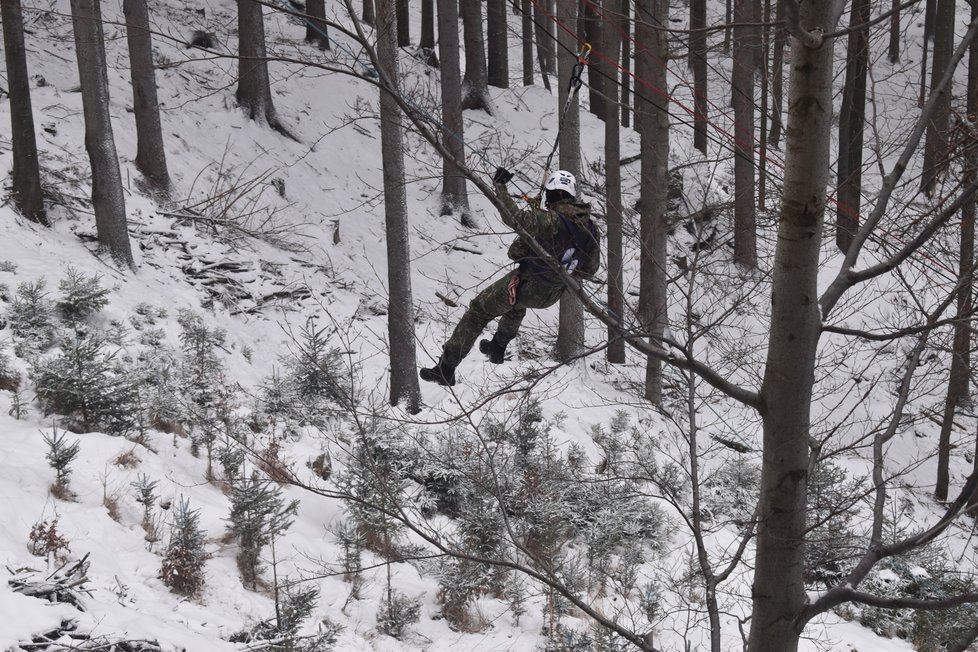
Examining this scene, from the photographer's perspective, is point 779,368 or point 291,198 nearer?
point 779,368

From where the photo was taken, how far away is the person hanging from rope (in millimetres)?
4359

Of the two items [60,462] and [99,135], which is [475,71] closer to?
[99,135]

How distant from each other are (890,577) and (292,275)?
29.3 ft

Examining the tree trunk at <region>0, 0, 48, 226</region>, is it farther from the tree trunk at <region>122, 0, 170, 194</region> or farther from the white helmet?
the white helmet

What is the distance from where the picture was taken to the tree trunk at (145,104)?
1099 centimetres

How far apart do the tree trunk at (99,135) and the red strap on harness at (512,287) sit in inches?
262

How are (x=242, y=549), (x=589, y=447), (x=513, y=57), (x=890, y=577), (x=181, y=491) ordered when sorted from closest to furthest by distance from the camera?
(x=242, y=549) → (x=181, y=491) → (x=890, y=577) → (x=589, y=447) → (x=513, y=57)

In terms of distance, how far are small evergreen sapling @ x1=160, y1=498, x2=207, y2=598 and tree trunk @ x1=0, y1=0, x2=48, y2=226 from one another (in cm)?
629

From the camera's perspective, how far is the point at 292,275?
11875mm

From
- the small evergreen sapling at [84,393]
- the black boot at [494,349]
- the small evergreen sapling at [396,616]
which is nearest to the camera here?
the small evergreen sapling at [396,616]

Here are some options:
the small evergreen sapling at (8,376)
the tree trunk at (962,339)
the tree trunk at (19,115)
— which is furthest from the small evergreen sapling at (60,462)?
the tree trunk at (19,115)

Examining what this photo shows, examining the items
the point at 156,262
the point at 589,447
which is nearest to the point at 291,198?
the point at 156,262

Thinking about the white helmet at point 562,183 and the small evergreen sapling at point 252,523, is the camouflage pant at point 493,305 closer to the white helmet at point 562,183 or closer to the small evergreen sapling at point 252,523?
the white helmet at point 562,183

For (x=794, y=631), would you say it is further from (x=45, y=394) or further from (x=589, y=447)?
(x=589, y=447)
